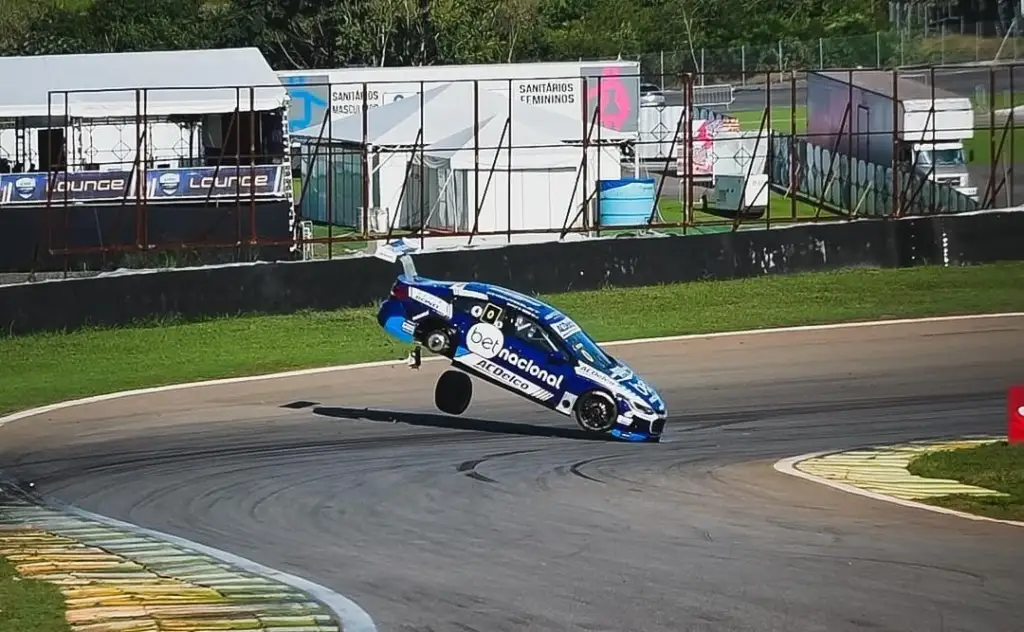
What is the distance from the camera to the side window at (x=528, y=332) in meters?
17.9

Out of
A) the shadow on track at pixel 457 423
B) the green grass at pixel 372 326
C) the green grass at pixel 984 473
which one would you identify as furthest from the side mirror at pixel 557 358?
the green grass at pixel 372 326

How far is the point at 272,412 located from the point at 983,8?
54548 millimetres

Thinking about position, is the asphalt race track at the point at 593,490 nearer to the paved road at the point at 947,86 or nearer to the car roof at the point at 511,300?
the car roof at the point at 511,300

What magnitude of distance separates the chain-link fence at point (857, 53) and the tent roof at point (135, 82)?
2365 centimetres

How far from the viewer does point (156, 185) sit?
34.3m

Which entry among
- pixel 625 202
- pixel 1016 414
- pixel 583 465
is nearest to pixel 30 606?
pixel 583 465

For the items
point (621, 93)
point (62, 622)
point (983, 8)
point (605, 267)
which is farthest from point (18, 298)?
point (983, 8)

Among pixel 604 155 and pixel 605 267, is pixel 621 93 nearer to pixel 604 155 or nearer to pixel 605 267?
pixel 604 155

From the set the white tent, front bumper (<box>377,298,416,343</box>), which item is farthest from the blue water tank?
front bumper (<box>377,298,416,343</box>)

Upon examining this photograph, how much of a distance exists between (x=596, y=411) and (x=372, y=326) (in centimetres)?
963

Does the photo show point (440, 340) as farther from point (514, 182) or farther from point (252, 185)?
point (514, 182)

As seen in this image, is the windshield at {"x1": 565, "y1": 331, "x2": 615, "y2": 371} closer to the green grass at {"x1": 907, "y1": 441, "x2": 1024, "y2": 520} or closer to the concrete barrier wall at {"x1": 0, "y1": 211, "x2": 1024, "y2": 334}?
the green grass at {"x1": 907, "y1": 441, "x2": 1024, "y2": 520}

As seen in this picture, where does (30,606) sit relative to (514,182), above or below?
below

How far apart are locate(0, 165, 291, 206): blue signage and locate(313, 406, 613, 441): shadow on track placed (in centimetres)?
1411
